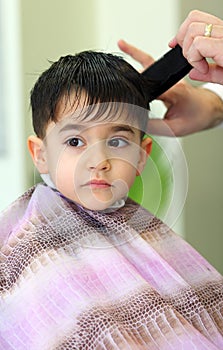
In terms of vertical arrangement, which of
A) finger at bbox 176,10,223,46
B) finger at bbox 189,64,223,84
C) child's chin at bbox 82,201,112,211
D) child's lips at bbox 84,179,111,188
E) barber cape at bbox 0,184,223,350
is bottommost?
barber cape at bbox 0,184,223,350

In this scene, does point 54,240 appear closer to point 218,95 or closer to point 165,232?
point 165,232

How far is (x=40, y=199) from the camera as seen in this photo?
1.14 metres

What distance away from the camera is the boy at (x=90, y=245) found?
1.00 metres

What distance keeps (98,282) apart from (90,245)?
0.07m

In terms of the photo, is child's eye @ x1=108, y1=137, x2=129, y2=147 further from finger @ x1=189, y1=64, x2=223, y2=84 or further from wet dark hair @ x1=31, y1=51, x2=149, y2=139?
finger @ x1=189, y1=64, x2=223, y2=84

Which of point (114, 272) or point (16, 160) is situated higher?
point (114, 272)

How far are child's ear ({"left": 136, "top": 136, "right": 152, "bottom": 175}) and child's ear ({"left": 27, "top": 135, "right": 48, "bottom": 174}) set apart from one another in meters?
0.17

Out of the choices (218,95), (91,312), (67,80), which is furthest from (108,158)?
(218,95)

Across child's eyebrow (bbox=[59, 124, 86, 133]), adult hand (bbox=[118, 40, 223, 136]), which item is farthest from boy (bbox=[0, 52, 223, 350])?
adult hand (bbox=[118, 40, 223, 136])

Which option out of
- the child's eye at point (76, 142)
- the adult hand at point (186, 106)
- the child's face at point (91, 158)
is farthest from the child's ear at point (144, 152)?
the adult hand at point (186, 106)

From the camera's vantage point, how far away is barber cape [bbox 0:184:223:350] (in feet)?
3.26

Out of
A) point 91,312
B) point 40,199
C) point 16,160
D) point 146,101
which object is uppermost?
point 146,101

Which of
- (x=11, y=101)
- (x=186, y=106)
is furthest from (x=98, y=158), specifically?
(x=11, y=101)

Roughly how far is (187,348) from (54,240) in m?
0.28
